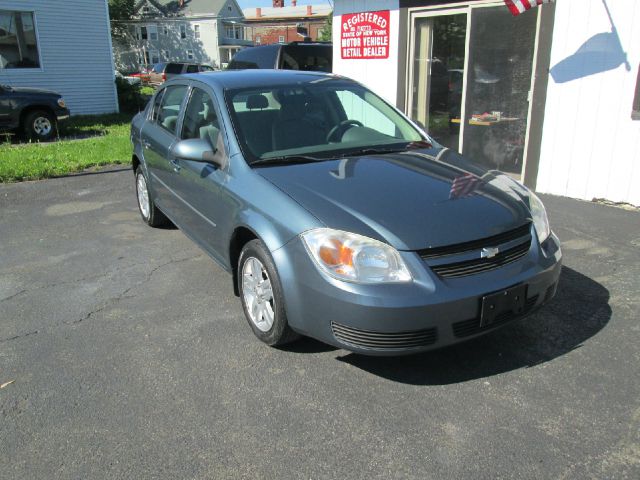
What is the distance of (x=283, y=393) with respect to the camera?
9.77 feet

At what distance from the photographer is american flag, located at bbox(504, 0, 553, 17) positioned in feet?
21.2

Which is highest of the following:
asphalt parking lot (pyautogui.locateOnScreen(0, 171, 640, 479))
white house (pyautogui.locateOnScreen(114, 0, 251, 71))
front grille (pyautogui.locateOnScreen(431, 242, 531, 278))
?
white house (pyautogui.locateOnScreen(114, 0, 251, 71))

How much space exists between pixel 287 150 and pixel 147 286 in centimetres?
169

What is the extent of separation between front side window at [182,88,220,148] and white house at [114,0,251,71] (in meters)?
52.8

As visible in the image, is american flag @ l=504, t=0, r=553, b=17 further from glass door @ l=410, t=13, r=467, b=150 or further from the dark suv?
the dark suv

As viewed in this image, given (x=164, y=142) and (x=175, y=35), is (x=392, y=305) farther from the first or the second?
(x=175, y=35)

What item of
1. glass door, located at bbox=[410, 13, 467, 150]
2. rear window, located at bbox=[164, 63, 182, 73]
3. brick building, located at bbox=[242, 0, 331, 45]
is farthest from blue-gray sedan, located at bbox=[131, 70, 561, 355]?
brick building, located at bbox=[242, 0, 331, 45]

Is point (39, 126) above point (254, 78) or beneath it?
beneath

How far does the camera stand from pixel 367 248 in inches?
110

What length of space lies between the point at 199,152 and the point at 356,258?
4.99 feet

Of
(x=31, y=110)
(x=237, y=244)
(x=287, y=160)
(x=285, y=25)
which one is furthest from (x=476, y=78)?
(x=285, y=25)

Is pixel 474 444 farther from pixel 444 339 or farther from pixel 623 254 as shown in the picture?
pixel 623 254

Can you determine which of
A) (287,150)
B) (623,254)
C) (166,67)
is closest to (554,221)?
(623,254)

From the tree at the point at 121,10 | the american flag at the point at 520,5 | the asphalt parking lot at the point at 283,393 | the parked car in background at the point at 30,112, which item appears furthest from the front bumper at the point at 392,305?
the tree at the point at 121,10
